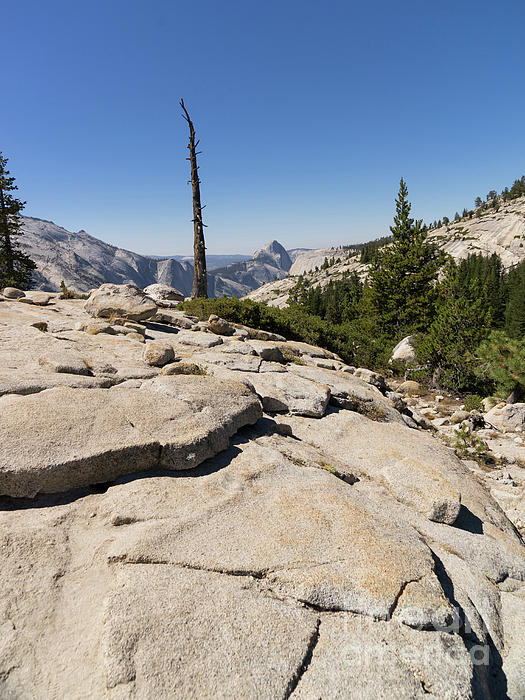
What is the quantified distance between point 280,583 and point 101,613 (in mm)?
1713

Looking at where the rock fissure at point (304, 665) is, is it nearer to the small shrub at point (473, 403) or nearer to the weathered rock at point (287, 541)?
the weathered rock at point (287, 541)

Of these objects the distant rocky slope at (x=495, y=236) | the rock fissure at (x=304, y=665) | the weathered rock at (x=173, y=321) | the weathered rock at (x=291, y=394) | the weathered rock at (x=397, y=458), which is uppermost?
the distant rocky slope at (x=495, y=236)

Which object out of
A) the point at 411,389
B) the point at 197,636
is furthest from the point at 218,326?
the point at 197,636

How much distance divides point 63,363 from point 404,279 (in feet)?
101

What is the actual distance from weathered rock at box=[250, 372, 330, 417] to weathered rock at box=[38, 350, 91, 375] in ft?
13.0

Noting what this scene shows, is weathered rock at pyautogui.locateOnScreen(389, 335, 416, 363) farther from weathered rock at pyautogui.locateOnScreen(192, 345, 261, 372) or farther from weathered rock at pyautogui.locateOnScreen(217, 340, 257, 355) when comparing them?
weathered rock at pyautogui.locateOnScreen(192, 345, 261, 372)

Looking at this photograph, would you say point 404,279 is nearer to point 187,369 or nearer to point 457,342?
point 457,342

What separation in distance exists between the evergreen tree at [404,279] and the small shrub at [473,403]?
1385 centimetres

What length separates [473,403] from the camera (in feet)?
50.7

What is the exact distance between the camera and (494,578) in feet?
16.0

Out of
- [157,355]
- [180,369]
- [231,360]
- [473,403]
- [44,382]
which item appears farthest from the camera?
[473,403]

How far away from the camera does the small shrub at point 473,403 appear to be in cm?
1507

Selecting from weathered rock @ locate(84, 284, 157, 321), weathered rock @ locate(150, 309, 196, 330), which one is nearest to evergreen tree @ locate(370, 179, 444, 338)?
weathered rock @ locate(150, 309, 196, 330)

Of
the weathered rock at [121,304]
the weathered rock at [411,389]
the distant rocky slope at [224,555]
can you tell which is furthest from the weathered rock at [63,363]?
the weathered rock at [411,389]
